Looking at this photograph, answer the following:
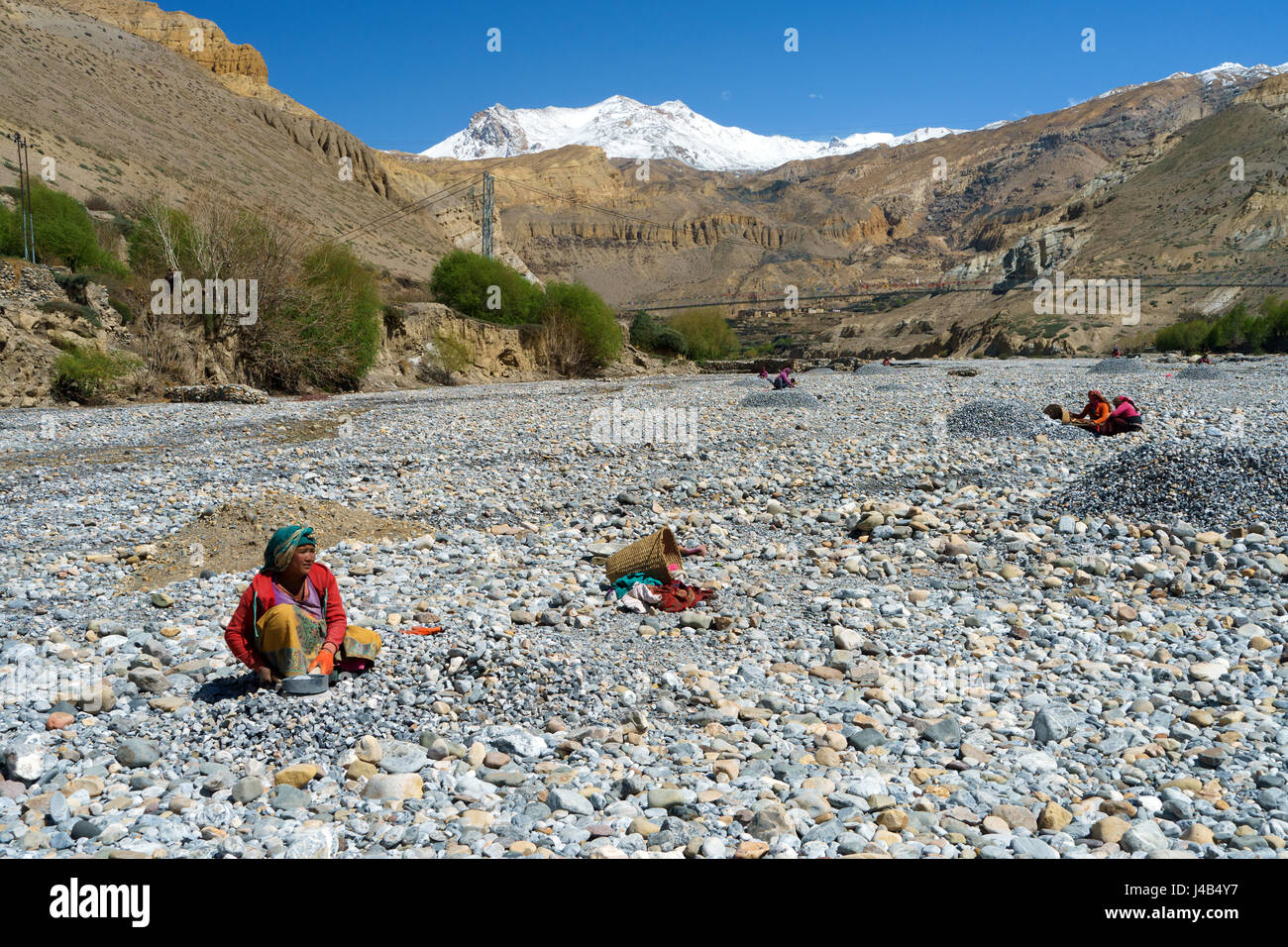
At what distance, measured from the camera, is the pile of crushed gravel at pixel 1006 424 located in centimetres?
1308

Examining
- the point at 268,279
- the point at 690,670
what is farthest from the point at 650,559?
the point at 268,279

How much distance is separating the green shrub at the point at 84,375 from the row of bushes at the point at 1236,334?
188ft

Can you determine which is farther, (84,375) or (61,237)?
(61,237)

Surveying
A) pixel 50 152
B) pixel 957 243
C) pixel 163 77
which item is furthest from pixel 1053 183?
pixel 50 152

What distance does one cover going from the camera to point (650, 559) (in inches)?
253

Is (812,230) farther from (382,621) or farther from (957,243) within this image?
(382,621)

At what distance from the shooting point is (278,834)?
311cm

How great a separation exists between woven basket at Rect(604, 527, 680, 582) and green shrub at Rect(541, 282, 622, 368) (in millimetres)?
36532

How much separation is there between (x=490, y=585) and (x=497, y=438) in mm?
8952

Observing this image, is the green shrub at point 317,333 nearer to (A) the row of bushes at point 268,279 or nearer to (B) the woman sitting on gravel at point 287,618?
(A) the row of bushes at point 268,279

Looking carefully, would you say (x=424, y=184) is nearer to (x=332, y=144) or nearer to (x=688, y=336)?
(x=332, y=144)

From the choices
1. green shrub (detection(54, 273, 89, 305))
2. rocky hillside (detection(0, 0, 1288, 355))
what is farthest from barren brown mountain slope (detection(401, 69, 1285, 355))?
green shrub (detection(54, 273, 89, 305))

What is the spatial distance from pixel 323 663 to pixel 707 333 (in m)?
62.8

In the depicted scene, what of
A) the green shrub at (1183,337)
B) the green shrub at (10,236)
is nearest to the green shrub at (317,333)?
the green shrub at (10,236)
